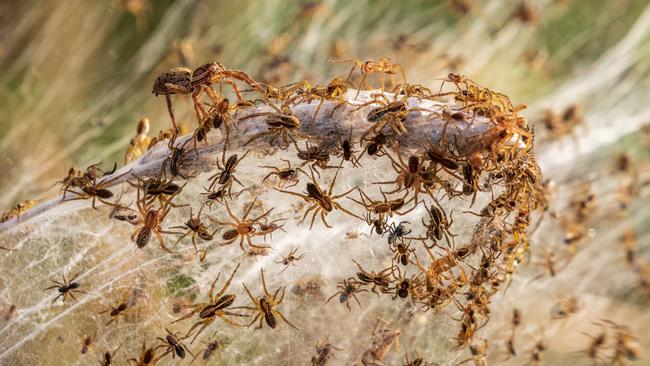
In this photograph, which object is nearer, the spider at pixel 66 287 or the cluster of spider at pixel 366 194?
the cluster of spider at pixel 366 194

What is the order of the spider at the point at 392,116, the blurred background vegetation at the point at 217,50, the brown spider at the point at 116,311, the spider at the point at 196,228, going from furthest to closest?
1. the blurred background vegetation at the point at 217,50
2. the brown spider at the point at 116,311
3. the spider at the point at 196,228
4. the spider at the point at 392,116

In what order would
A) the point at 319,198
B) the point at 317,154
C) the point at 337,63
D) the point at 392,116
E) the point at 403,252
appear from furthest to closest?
1. the point at 337,63
2. the point at 403,252
3. the point at 319,198
4. the point at 317,154
5. the point at 392,116

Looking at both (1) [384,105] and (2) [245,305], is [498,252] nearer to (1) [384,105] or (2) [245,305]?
(1) [384,105]

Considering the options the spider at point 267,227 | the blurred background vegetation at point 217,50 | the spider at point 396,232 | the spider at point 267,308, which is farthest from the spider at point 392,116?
the blurred background vegetation at point 217,50

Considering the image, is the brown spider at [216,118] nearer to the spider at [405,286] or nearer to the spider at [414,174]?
the spider at [414,174]

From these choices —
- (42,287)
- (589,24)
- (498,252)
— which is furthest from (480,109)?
(589,24)

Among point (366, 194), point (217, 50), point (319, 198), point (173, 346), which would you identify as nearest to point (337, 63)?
point (217, 50)

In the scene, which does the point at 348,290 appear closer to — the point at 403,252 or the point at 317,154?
the point at 403,252
